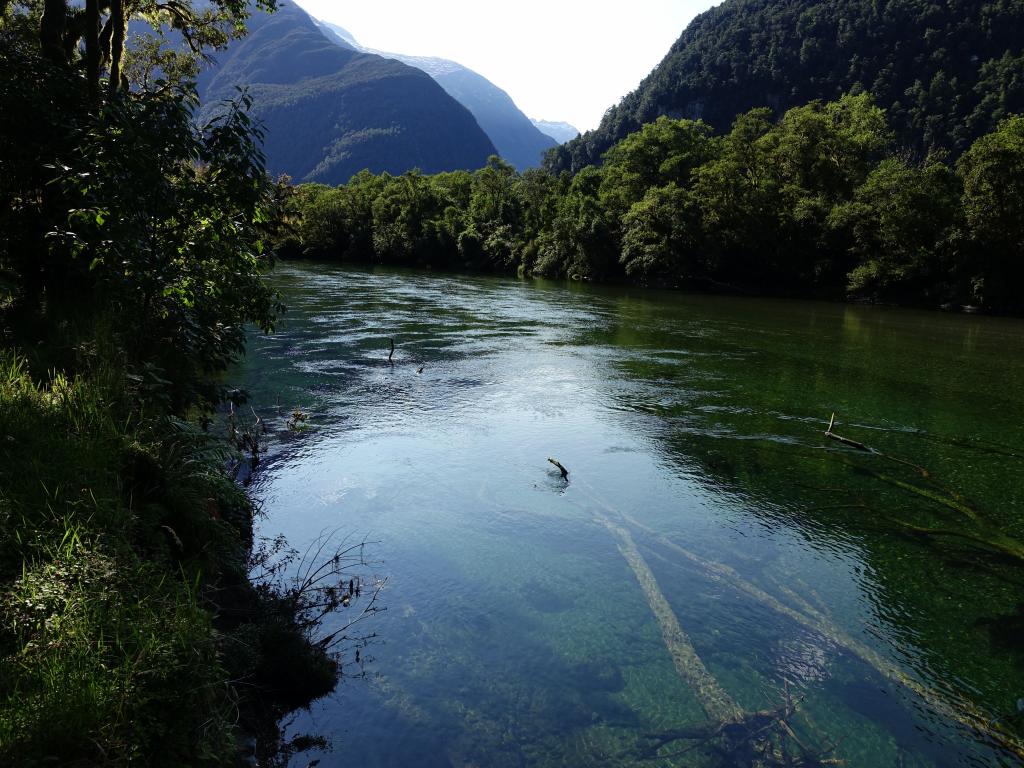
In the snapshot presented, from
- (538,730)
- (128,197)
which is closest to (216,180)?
(128,197)

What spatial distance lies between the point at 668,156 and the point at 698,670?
71293 mm

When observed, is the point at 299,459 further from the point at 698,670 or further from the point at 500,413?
the point at 698,670

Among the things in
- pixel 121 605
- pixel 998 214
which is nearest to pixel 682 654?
pixel 121 605

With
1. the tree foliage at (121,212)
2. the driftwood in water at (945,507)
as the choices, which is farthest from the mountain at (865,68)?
the tree foliage at (121,212)

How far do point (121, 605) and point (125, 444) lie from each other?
2.21 metres

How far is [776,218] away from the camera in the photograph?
57.4 meters

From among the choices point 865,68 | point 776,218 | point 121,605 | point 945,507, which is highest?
point 865,68

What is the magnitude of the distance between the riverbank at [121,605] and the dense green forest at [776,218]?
35.2m

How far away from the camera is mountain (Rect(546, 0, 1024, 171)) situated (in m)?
130

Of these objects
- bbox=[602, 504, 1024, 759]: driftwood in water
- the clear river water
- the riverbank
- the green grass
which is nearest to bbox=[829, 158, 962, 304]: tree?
the clear river water

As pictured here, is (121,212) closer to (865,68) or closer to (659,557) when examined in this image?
(659,557)

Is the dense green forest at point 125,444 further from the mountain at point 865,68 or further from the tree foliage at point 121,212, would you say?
the mountain at point 865,68

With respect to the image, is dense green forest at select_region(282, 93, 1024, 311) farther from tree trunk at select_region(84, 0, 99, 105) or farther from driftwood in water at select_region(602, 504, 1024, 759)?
driftwood in water at select_region(602, 504, 1024, 759)

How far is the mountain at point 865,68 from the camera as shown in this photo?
130 metres
